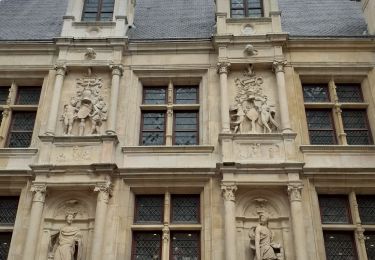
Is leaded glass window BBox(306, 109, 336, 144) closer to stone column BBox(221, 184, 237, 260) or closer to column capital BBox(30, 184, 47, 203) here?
stone column BBox(221, 184, 237, 260)

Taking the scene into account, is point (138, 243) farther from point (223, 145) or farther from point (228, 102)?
point (228, 102)

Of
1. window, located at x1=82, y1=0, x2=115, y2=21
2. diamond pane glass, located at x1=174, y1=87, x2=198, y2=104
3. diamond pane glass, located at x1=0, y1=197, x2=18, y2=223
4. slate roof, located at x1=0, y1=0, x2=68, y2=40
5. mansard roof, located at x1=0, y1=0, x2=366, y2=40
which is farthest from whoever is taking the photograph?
slate roof, located at x1=0, y1=0, x2=68, y2=40

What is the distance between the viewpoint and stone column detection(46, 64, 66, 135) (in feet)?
39.0

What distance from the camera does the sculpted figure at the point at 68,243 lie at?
10105 millimetres

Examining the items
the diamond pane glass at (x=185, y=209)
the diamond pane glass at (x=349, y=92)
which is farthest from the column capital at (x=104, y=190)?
the diamond pane glass at (x=349, y=92)

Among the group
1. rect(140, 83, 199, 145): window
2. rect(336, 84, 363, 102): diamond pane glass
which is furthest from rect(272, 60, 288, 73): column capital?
rect(140, 83, 199, 145): window

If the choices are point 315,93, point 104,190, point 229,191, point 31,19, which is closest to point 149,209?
point 104,190

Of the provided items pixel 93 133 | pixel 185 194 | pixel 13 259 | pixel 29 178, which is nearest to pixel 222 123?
pixel 185 194

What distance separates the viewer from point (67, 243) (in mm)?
10336

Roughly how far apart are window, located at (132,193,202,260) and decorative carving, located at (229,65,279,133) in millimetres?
2159

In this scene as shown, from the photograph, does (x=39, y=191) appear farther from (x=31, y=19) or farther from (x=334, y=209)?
(x=31, y=19)

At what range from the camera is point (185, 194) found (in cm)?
1148

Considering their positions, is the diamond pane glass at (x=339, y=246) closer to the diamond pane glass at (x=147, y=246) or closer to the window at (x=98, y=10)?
the diamond pane glass at (x=147, y=246)

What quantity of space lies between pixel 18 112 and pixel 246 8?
275 inches
